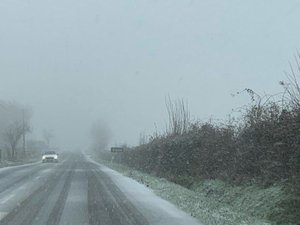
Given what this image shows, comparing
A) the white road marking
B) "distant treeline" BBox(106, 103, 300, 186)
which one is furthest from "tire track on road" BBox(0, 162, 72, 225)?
"distant treeline" BBox(106, 103, 300, 186)

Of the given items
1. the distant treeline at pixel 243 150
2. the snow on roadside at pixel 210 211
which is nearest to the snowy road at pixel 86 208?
the snow on roadside at pixel 210 211

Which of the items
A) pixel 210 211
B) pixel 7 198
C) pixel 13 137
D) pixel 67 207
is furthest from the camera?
pixel 13 137

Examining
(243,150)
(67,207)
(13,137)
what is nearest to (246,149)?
(243,150)

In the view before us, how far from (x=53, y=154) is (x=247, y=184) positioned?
2330 inches

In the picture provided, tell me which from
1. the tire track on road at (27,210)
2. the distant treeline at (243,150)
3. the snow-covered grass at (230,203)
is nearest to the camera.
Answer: the tire track on road at (27,210)

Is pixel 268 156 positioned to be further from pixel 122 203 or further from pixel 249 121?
pixel 122 203

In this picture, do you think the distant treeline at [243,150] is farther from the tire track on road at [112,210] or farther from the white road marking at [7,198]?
the white road marking at [7,198]

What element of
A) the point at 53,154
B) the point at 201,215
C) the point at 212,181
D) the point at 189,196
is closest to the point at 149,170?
the point at 212,181

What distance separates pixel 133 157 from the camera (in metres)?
49.2

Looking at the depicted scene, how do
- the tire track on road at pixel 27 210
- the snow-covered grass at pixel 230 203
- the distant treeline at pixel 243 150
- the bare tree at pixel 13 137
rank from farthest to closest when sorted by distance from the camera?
1. the bare tree at pixel 13 137
2. the distant treeline at pixel 243 150
3. the snow-covered grass at pixel 230 203
4. the tire track on road at pixel 27 210

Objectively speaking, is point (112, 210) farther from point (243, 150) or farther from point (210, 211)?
point (243, 150)

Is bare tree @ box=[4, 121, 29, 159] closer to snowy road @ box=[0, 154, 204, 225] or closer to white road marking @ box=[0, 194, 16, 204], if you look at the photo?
snowy road @ box=[0, 154, 204, 225]

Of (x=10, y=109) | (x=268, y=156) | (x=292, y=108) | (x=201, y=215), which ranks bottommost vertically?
(x=201, y=215)

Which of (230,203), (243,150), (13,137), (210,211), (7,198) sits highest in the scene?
(13,137)
